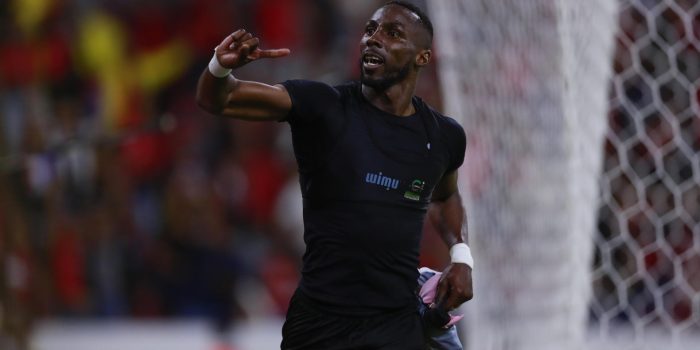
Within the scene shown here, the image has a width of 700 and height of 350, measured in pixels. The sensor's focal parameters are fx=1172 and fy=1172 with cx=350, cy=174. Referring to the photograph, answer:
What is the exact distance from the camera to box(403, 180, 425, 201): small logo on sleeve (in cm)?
284

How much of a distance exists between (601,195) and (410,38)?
2.41 metres

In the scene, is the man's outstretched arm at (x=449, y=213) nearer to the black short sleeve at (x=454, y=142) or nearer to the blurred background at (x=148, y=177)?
the black short sleeve at (x=454, y=142)

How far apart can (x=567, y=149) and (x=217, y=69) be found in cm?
193

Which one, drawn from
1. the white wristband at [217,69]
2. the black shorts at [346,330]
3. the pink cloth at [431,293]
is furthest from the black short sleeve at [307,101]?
the pink cloth at [431,293]

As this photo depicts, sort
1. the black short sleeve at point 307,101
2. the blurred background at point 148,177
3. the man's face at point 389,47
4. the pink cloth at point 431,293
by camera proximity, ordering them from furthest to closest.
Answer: the blurred background at point 148,177, the pink cloth at point 431,293, the man's face at point 389,47, the black short sleeve at point 307,101

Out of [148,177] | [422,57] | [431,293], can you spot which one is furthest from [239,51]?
[148,177]

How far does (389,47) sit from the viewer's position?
2.81 m

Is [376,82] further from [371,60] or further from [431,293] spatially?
[431,293]

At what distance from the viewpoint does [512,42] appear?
13.9 feet

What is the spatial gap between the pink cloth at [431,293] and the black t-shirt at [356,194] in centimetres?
7

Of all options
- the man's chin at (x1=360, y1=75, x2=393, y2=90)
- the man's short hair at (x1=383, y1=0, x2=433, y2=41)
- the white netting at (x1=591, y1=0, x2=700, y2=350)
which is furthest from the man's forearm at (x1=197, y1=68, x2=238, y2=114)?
the white netting at (x1=591, y1=0, x2=700, y2=350)

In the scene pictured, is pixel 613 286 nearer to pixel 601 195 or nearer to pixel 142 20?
pixel 601 195

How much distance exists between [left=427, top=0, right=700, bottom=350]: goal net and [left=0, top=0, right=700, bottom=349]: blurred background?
0.48 meters

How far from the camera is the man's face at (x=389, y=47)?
9.17 ft
